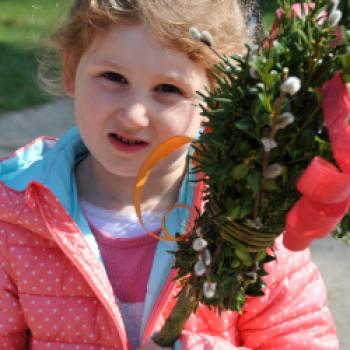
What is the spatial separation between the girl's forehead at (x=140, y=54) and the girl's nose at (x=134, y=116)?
9 centimetres

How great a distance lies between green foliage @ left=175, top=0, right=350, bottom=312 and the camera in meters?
1.22

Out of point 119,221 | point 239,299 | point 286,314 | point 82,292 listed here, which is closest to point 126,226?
point 119,221

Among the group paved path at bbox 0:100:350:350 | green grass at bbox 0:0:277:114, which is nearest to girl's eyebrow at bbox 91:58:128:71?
A: paved path at bbox 0:100:350:350

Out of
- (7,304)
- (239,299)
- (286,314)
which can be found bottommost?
(7,304)

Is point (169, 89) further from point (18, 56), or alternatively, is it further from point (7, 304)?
point (18, 56)

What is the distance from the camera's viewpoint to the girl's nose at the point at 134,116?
1.79 meters

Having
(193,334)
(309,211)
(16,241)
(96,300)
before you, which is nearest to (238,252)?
(309,211)

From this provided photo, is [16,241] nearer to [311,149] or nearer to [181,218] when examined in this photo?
[181,218]

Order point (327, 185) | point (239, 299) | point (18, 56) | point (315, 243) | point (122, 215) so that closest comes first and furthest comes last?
point (327, 185) → point (239, 299) → point (122, 215) → point (315, 243) → point (18, 56)

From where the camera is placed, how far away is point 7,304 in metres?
1.99

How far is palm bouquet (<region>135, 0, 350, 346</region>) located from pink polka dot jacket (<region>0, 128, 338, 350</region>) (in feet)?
1.72

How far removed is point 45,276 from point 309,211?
38.0 inches

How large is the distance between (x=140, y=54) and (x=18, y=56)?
11.8 ft

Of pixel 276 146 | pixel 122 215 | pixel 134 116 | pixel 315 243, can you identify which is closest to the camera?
pixel 276 146
